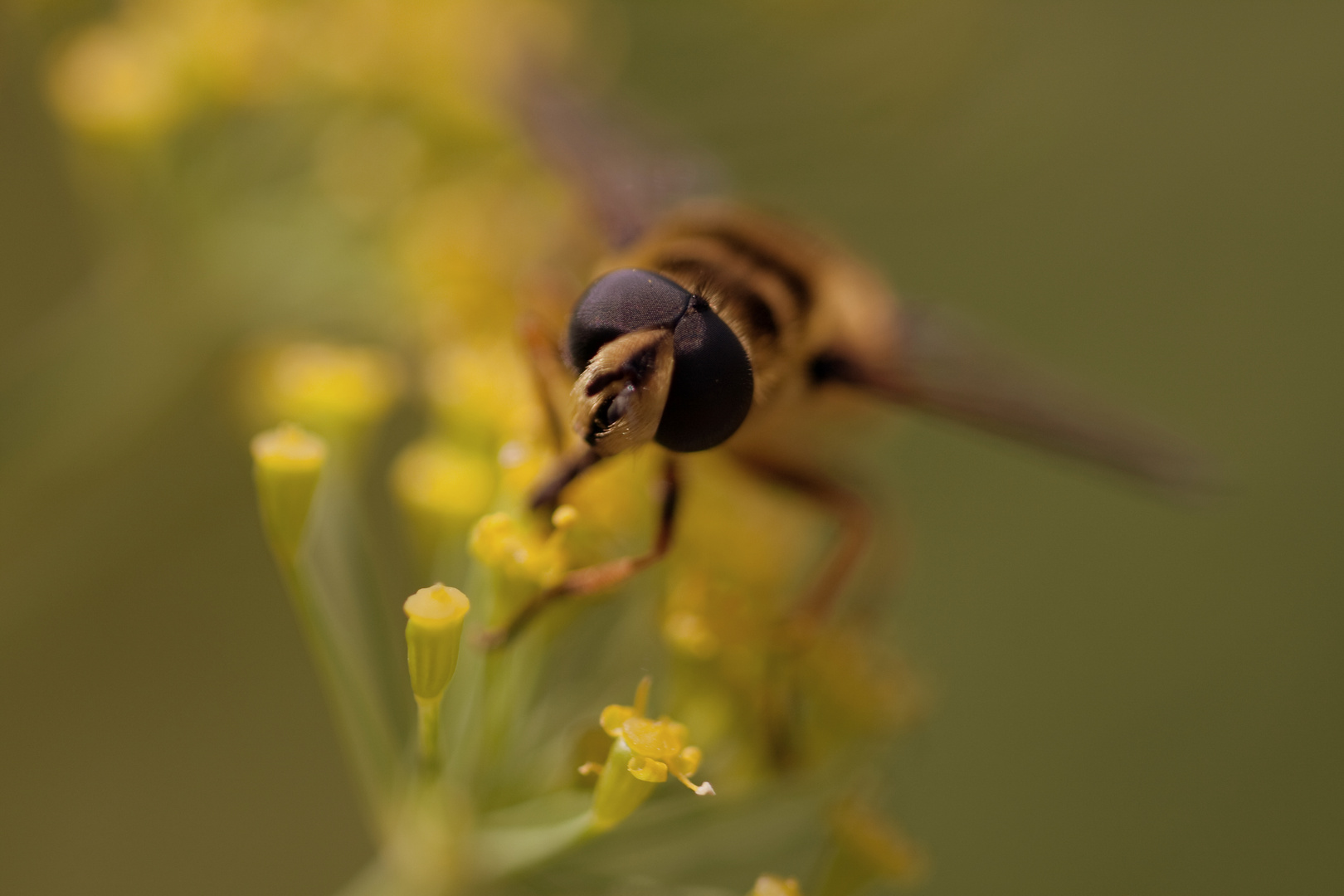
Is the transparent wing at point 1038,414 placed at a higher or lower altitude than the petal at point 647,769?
higher

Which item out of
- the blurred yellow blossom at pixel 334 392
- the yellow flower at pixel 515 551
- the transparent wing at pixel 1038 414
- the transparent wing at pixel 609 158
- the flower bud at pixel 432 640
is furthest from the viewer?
the transparent wing at pixel 609 158

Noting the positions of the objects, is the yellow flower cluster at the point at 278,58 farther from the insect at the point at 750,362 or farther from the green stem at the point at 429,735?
the green stem at the point at 429,735

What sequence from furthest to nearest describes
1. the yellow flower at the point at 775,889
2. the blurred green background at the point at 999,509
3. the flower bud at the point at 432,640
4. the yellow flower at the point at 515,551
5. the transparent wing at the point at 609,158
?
the blurred green background at the point at 999,509, the transparent wing at the point at 609,158, the yellow flower at the point at 515,551, the yellow flower at the point at 775,889, the flower bud at the point at 432,640

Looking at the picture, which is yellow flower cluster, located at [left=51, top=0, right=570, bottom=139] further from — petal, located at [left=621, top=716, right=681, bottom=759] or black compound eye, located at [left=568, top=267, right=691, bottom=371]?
petal, located at [left=621, top=716, right=681, bottom=759]

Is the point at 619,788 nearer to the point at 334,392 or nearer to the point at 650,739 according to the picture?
the point at 650,739

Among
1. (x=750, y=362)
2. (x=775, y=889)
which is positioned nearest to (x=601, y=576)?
(x=750, y=362)

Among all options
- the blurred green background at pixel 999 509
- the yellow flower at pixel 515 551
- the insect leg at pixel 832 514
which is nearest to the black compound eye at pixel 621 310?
the yellow flower at pixel 515 551

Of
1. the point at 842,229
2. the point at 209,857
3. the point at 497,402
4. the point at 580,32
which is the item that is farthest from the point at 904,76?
the point at 209,857
